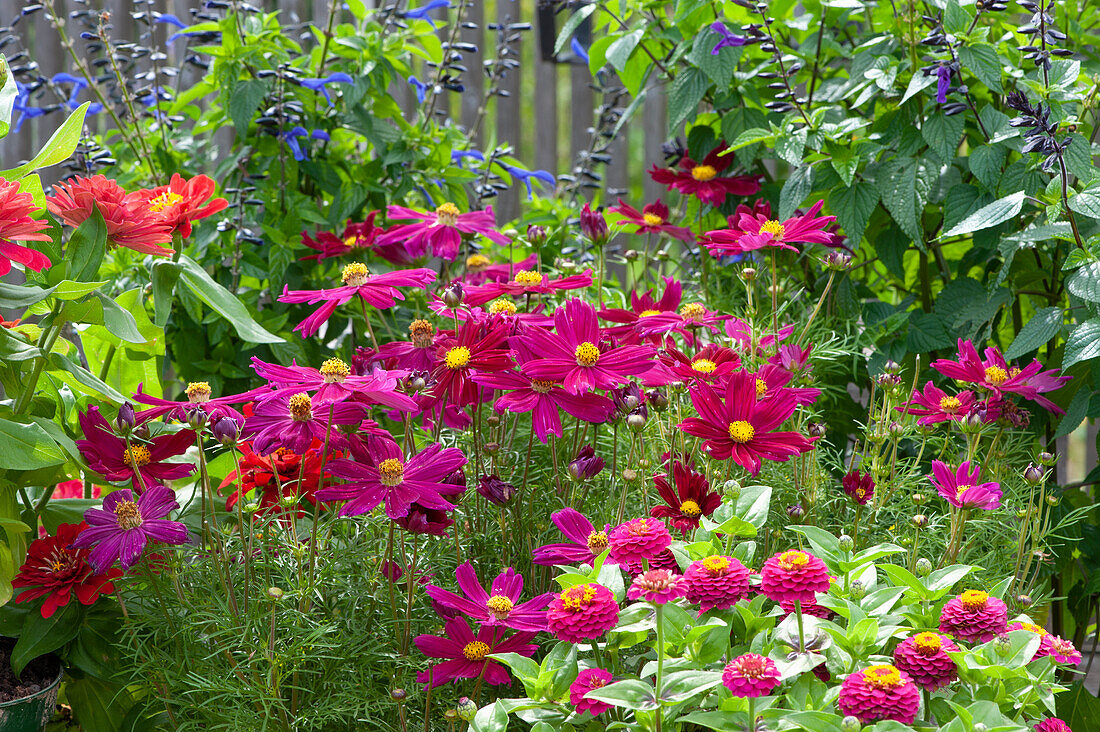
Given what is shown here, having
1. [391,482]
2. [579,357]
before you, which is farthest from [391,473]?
[579,357]

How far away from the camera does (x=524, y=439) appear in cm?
142

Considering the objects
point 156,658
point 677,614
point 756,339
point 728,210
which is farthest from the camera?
point 728,210

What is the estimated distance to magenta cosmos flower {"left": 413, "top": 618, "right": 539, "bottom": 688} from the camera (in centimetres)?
89

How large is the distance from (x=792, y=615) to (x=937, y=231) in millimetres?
990

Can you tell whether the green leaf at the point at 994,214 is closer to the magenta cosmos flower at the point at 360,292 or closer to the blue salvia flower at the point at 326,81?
the magenta cosmos flower at the point at 360,292

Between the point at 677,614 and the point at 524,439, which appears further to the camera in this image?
the point at 524,439

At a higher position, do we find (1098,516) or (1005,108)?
(1005,108)

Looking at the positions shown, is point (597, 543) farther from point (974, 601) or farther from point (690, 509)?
point (974, 601)

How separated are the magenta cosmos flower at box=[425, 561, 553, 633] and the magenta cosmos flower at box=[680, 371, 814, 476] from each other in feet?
0.72

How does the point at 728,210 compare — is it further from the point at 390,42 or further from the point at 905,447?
the point at 390,42

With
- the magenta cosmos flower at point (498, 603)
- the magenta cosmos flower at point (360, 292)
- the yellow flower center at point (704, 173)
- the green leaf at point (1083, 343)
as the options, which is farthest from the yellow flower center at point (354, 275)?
the green leaf at point (1083, 343)

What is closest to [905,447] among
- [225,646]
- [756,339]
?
[756,339]

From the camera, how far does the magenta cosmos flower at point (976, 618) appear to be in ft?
2.58

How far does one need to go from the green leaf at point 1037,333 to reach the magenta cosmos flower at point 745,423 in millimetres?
478
